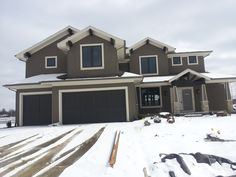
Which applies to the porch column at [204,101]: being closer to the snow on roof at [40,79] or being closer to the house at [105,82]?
the house at [105,82]

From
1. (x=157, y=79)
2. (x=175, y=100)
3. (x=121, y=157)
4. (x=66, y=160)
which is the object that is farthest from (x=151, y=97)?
(x=66, y=160)

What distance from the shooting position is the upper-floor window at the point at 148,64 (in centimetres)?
2312

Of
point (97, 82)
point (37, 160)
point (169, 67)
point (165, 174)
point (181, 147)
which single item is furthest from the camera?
point (169, 67)

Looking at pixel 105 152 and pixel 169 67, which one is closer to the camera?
pixel 105 152

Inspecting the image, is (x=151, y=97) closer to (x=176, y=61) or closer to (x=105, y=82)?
(x=176, y=61)

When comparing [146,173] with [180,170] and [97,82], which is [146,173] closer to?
[180,170]

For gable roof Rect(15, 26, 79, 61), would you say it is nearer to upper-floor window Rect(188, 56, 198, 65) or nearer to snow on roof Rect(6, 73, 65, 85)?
snow on roof Rect(6, 73, 65, 85)

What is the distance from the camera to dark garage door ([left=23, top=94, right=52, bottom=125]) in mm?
19719

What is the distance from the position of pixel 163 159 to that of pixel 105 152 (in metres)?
2.00

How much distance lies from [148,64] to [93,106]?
7511 millimetres

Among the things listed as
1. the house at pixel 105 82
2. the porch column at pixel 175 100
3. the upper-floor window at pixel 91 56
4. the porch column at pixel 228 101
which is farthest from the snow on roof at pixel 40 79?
the porch column at pixel 228 101

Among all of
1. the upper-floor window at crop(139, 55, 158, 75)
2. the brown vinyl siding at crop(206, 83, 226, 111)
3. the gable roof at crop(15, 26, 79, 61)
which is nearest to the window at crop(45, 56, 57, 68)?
the gable roof at crop(15, 26, 79, 61)

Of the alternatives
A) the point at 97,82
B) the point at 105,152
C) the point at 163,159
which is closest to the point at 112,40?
the point at 97,82

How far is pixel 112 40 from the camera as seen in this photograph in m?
19.1
